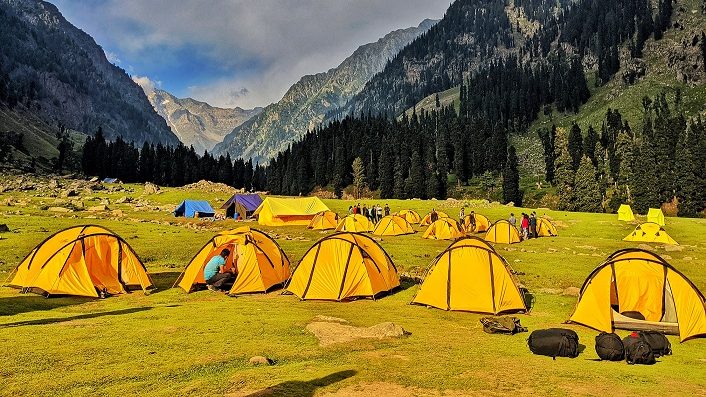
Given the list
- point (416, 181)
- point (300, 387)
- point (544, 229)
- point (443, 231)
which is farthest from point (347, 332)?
point (416, 181)

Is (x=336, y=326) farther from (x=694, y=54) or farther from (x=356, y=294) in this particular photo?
(x=694, y=54)

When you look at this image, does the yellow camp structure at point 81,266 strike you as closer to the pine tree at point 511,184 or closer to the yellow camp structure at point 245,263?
the yellow camp structure at point 245,263

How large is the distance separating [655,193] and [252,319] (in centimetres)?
10522

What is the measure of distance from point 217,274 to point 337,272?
5.98 m

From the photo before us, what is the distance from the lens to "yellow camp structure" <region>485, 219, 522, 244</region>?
4306 cm

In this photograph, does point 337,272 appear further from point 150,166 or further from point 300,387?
point 150,166

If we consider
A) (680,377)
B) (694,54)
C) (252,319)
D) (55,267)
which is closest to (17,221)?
(55,267)

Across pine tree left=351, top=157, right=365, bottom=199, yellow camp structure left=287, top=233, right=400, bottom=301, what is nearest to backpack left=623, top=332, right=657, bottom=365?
yellow camp structure left=287, top=233, right=400, bottom=301

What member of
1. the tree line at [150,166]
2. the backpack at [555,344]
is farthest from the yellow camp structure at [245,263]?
the tree line at [150,166]

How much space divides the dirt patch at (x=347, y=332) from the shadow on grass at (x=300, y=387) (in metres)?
3.08

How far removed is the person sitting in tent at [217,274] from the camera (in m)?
20.7

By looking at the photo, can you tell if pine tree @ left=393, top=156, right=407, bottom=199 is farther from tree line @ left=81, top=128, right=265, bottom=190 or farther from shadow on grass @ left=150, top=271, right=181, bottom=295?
shadow on grass @ left=150, top=271, right=181, bottom=295

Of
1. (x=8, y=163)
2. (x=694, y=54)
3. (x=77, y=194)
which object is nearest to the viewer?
(x=77, y=194)

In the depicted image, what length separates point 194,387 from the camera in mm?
8594
